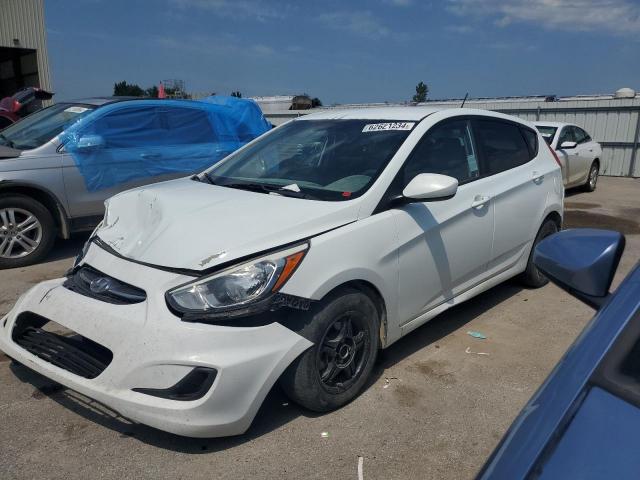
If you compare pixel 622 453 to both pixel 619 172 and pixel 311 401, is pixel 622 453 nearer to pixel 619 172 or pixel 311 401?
pixel 311 401

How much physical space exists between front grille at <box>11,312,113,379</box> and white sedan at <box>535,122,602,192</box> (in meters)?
9.03

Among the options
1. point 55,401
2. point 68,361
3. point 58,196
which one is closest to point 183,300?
point 68,361

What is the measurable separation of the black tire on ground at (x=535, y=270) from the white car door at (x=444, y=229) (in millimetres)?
991

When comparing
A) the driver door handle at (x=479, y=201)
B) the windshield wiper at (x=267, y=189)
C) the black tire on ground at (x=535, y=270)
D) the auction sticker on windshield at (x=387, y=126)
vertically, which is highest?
the auction sticker on windshield at (x=387, y=126)

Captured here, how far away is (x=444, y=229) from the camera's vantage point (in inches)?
143

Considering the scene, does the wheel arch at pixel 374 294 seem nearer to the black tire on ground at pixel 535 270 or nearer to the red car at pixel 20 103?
the black tire on ground at pixel 535 270

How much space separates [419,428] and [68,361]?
1.85 metres

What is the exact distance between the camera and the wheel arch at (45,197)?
18.7 ft

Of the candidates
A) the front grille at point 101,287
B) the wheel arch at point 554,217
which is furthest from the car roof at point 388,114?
the front grille at point 101,287

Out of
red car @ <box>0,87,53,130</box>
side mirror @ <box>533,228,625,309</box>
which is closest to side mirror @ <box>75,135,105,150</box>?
red car @ <box>0,87,53,130</box>

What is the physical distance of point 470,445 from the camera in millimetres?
2834

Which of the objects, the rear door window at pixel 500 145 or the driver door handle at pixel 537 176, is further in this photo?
the driver door handle at pixel 537 176

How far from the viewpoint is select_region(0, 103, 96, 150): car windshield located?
614 centimetres

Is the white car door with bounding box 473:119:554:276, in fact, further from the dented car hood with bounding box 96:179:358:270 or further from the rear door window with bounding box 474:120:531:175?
the dented car hood with bounding box 96:179:358:270
